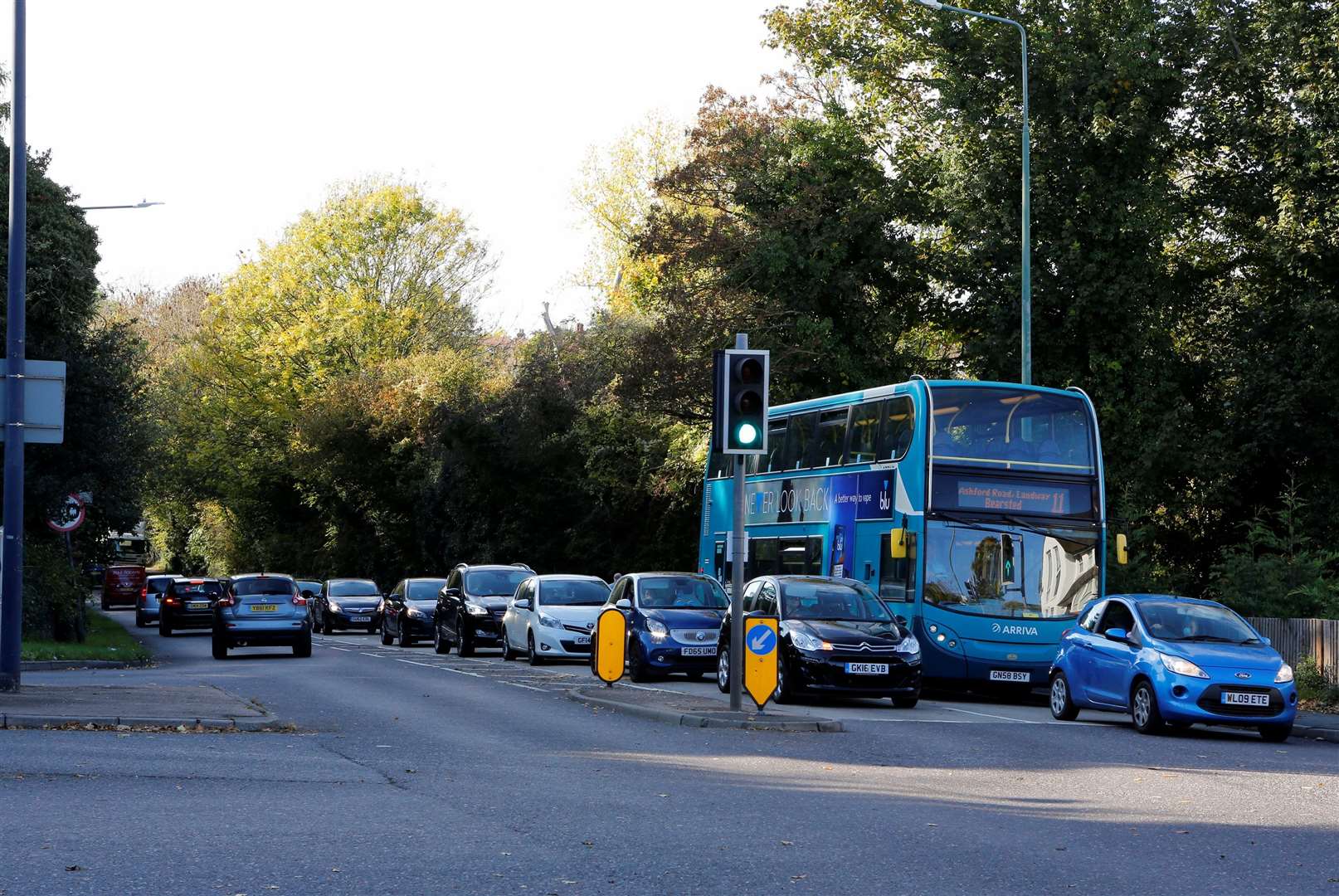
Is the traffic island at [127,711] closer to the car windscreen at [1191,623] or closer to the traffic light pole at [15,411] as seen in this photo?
the traffic light pole at [15,411]

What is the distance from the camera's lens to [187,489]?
65.7m

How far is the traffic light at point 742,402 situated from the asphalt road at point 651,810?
Answer: 294 centimetres

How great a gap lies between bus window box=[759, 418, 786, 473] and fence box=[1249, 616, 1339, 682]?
7.79 metres

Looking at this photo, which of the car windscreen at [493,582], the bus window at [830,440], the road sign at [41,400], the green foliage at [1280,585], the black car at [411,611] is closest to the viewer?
the road sign at [41,400]

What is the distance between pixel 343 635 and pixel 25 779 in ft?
121

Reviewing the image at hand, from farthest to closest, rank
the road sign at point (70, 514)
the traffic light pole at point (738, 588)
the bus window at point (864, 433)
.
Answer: the road sign at point (70, 514) < the bus window at point (864, 433) < the traffic light pole at point (738, 588)

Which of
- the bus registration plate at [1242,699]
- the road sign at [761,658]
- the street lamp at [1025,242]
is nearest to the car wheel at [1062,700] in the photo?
the bus registration plate at [1242,699]

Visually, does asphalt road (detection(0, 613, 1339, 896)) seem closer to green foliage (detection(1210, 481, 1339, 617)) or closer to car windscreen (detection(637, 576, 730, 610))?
car windscreen (detection(637, 576, 730, 610))

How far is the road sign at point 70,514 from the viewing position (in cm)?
3161

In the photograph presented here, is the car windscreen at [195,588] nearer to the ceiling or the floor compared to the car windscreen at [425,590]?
nearer to the floor

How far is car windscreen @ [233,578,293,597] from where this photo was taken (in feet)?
103

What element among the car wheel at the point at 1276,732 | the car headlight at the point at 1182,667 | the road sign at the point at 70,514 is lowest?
the car wheel at the point at 1276,732

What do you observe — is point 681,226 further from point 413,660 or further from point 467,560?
point 467,560

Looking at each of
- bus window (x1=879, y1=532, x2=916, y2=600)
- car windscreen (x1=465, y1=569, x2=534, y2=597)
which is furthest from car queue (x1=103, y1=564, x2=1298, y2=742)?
bus window (x1=879, y1=532, x2=916, y2=600)
